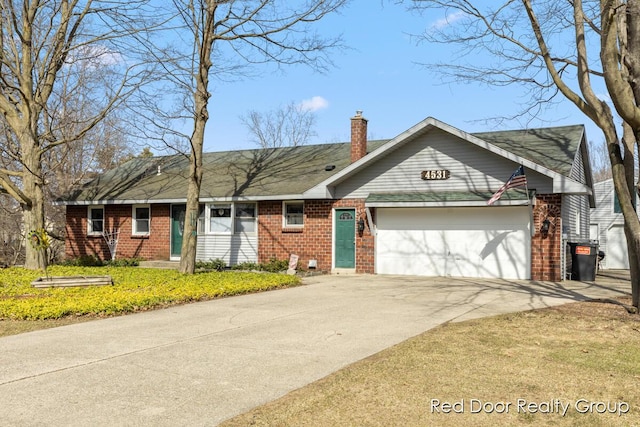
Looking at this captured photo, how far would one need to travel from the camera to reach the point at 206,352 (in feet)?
23.7

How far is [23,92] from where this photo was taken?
59.7 feet

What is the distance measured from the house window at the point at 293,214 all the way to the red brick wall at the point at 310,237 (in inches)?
8.7

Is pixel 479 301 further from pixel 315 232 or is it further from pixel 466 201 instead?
pixel 315 232

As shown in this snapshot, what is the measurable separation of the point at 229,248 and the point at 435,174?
8.01m

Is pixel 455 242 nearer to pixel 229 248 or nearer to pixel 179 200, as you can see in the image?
pixel 229 248

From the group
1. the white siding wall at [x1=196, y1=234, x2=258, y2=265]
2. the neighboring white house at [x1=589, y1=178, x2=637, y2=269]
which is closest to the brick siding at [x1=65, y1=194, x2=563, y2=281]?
the white siding wall at [x1=196, y1=234, x2=258, y2=265]

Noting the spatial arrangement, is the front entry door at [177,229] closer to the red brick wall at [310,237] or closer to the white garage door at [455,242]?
the red brick wall at [310,237]

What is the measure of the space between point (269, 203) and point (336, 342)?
1289cm

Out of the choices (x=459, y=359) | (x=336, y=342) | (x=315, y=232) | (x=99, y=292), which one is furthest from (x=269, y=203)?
(x=459, y=359)

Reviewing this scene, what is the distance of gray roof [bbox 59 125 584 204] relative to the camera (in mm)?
18141

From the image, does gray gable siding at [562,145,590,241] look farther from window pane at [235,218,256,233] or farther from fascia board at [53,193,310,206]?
window pane at [235,218,256,233]

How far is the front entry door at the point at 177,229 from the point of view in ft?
73.0

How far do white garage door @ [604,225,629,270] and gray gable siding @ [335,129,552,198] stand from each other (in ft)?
44.1

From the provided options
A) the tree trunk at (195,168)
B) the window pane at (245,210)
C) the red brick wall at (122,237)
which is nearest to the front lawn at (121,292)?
the tree trunk at (195,168)
